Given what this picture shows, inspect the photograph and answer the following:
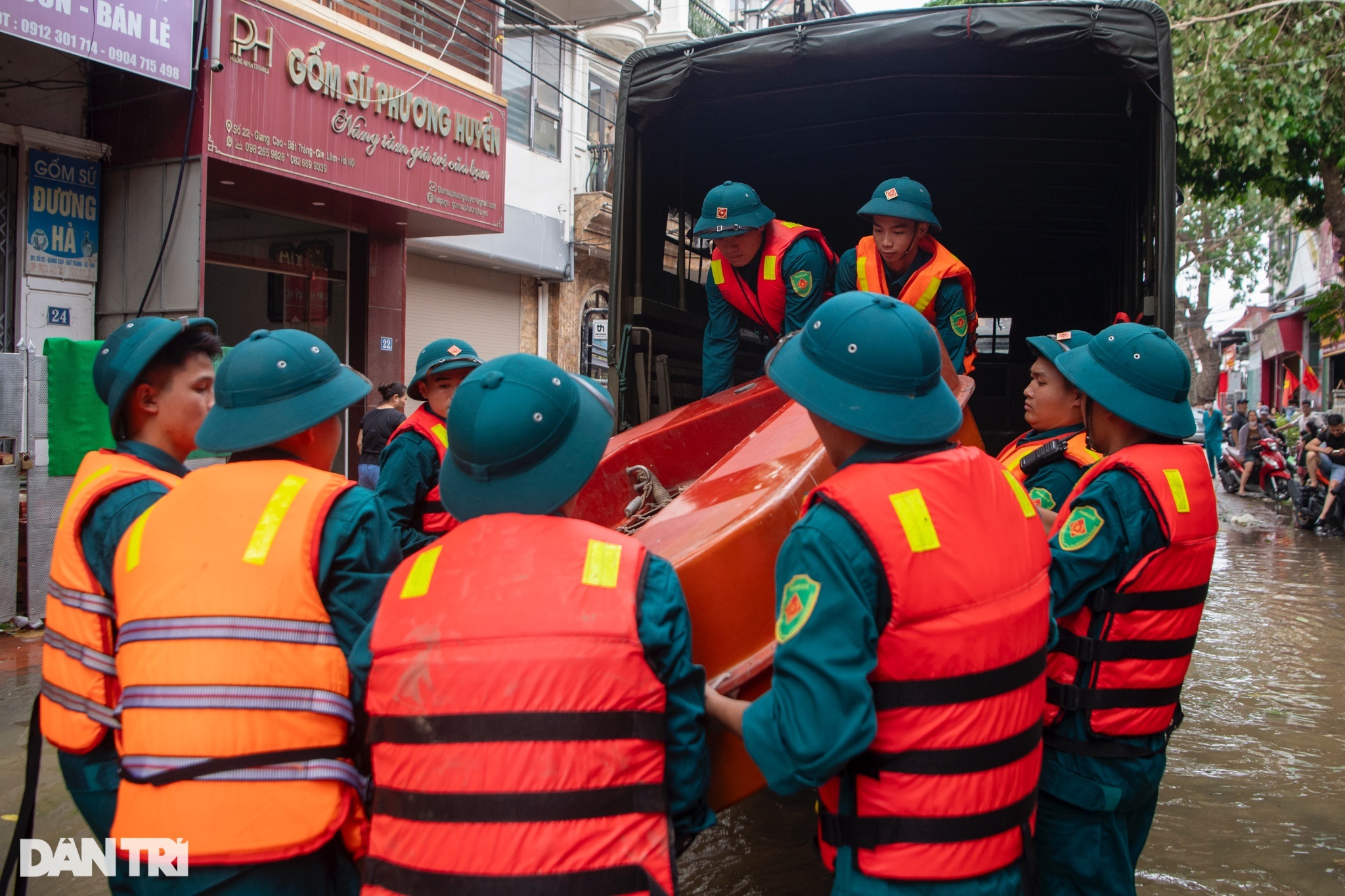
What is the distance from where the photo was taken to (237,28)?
26.5 ft

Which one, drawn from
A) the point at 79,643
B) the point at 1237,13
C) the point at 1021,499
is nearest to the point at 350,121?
the point at 1237,13

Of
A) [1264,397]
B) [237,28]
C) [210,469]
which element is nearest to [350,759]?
[210,469]

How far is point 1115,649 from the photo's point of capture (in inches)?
85.0

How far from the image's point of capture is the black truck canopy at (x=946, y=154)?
4.20 m

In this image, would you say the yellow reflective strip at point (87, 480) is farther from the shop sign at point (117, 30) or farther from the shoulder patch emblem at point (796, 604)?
the shop sign at point (117, 30)

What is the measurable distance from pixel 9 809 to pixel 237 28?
6676 millimetres

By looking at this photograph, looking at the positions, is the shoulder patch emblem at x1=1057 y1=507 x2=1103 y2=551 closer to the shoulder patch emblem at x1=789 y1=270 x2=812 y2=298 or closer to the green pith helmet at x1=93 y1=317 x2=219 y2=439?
the green pith helmet at x1=93 y1=317 x2=219 y2=439

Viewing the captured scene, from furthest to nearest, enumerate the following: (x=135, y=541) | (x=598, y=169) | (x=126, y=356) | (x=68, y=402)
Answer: (x=598, y=169), (x=68, y=402), (x=126, y=356), (x=135, y=541)

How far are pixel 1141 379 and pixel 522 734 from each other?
173 centimetres

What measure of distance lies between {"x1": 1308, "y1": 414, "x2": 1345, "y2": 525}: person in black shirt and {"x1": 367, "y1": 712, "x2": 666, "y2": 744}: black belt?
1230cm

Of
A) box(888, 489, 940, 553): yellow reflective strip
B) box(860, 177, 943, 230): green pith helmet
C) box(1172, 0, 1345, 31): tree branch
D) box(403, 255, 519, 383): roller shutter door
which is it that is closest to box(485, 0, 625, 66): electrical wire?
box(403, 255, 519, 383): roller shutter door

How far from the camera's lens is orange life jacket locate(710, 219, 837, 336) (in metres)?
4.27

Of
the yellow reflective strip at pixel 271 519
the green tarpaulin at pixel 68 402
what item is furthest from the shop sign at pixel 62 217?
the yellow reflective strip at pixel 271 519

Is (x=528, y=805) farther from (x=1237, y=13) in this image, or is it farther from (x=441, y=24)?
(x=441, y=24)
